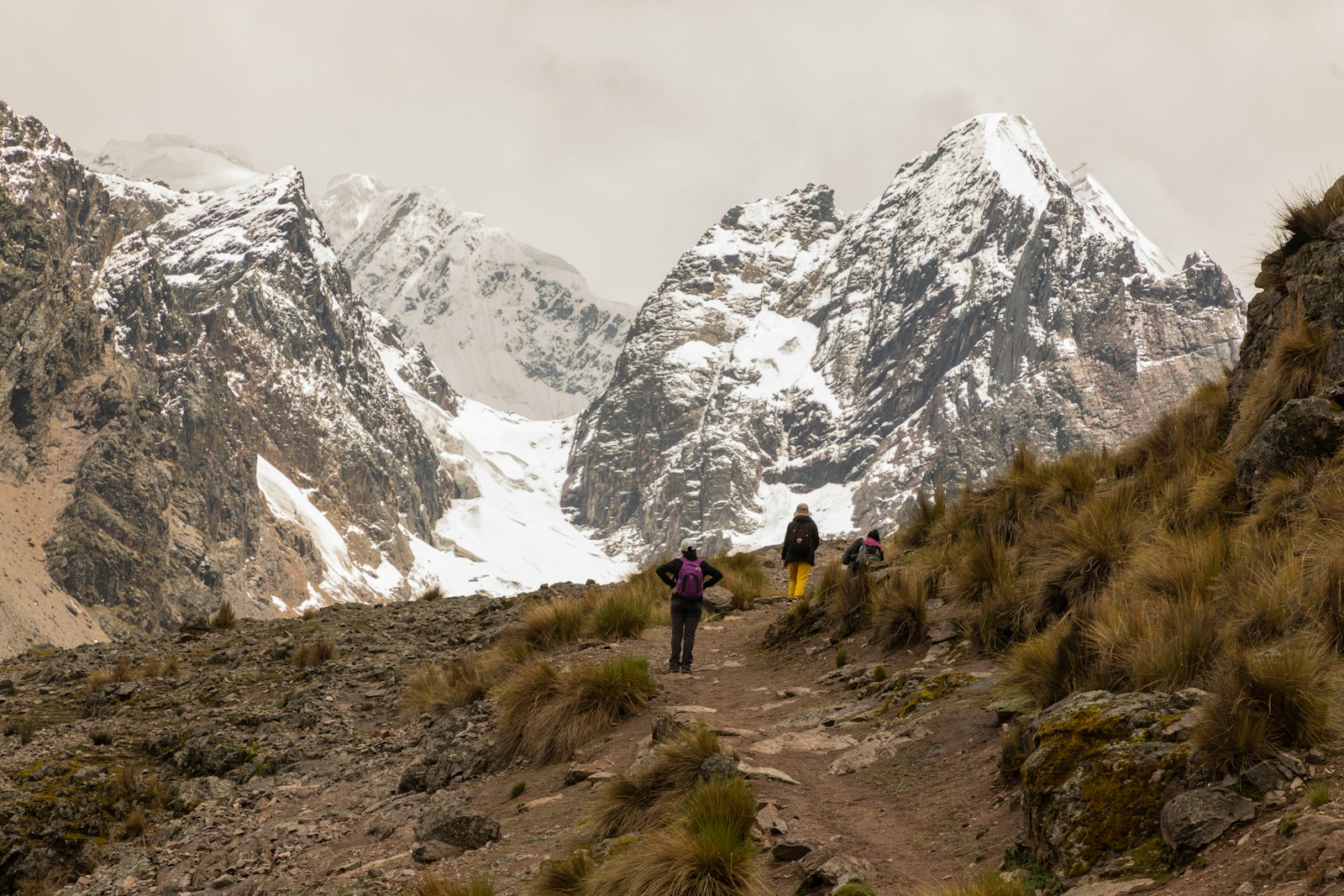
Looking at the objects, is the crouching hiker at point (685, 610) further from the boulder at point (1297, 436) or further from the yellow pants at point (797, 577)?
the boulder at point (1297, 436)

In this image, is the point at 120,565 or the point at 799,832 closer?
the point at 799,832

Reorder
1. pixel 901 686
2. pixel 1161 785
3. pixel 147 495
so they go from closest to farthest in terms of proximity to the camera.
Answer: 1. pixel 1161 785
2. pixel 901 686
3. pixel 147 495

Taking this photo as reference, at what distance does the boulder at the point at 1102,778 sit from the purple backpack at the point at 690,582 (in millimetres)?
7149

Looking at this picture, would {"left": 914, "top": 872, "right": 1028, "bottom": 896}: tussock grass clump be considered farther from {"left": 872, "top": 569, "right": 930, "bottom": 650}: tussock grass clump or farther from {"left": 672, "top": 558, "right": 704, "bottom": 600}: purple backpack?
{"left": 672, "top": 558, "right": 704, "bottom": 600}: purple backpack

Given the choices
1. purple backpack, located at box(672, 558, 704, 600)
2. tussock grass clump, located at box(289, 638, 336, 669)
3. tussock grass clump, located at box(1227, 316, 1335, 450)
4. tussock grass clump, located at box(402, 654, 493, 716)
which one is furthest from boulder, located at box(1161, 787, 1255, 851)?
tussock grass clump, located at box(289, 638, 336, 669)

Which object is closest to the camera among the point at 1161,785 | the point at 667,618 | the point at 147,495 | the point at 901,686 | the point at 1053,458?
the point at 1161,785

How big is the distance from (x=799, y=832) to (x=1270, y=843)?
302 cm

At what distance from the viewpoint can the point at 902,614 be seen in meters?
11.8

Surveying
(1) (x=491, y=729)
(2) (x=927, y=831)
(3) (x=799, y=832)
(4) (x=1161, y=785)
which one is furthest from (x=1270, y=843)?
(1) (x=491, y=729)

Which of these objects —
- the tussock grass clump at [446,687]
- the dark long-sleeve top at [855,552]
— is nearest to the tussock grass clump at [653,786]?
the tussock grass clump at [446,687]

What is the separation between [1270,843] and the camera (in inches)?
183

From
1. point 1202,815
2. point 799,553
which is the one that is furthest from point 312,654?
point 1202,815

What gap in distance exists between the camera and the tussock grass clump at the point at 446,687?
13.5 m

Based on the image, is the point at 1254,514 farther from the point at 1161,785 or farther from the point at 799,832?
the point at 799,832
